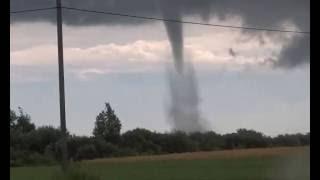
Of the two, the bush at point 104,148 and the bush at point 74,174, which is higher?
the bush at point 104,148

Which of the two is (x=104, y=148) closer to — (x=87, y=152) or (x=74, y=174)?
(x=87, y=152)

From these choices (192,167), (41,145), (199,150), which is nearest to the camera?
(41,145)

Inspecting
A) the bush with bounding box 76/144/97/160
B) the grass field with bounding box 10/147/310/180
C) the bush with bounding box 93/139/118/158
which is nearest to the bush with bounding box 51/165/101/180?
the grass field with bounding box 10/147/310/180

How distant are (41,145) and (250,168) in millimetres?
4150

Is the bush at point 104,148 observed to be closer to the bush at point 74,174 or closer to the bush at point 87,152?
the bush at point 87,152

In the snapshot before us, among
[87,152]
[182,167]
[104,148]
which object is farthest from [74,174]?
[182,167]

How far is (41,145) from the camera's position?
8.50m

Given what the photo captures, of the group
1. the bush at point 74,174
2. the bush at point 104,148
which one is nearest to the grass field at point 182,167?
the bush at point 74,174

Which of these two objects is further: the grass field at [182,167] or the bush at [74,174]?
the bush at [74,174]

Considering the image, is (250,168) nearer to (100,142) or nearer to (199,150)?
(199,150)

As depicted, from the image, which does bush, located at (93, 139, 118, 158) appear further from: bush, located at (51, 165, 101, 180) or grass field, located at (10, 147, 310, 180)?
bush, located at (51, 165, 101, 180)

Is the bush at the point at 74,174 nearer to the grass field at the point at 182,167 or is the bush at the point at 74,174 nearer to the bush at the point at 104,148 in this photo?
the grass field at the point at 182,167

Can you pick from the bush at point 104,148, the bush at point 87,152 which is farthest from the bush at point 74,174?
the bush at point 104,148
